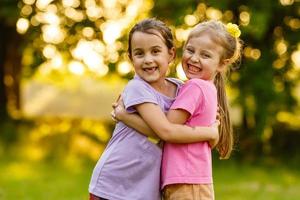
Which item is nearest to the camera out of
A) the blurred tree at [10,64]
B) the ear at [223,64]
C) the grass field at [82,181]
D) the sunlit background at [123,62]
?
the ear at [223,64]

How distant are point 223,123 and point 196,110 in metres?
0.35

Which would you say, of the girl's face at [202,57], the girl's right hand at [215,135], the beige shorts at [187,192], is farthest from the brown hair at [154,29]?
the beige shorts at [187,192]

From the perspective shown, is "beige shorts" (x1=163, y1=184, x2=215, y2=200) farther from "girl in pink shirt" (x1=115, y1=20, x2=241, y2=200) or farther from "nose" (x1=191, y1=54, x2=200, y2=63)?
"nose" (x1=191, y1=54, x2=200, y2=63)

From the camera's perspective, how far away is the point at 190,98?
11.2 ft

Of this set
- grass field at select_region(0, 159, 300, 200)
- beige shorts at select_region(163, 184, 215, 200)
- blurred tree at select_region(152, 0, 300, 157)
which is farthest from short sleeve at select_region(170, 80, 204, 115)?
blurred tree at select_region(152, 0, 300, 157)

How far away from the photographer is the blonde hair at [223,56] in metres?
3.55

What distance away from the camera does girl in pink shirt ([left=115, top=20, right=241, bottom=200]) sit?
340 cm

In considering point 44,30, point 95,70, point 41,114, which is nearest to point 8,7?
point 44,30

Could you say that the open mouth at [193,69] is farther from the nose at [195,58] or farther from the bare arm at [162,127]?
the bare arm at [162,127]

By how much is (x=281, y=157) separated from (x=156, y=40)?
30.4ft

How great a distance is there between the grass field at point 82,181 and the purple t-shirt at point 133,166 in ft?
15.9

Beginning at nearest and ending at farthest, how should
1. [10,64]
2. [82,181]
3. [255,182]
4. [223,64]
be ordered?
[223,64] < [82,181] < [255,182] < [10,64]

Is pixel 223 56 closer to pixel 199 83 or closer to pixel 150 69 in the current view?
pixel 199 83

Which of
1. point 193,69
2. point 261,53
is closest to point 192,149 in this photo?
point 193,69
